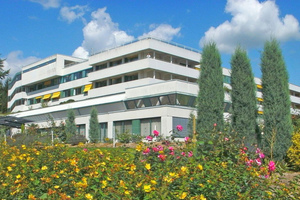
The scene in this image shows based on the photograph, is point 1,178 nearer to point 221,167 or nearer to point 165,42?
point 221,167

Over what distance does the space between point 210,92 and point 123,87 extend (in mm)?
22857

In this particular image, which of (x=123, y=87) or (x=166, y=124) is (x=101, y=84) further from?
(x=166, y=124)

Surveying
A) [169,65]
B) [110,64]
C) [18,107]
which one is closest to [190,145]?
[169,65]

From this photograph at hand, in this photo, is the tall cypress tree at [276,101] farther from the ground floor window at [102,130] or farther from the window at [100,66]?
the window at [100,66]

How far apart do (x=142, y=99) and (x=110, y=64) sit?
13243 millimetres

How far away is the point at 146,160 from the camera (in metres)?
5.70

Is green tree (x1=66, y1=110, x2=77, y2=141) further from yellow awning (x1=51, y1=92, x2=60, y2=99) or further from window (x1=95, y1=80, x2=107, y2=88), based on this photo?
yellow awning (x1=51, y1=92, x2=60, y2=99)

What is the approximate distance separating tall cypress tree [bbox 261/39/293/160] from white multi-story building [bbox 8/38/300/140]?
207cm

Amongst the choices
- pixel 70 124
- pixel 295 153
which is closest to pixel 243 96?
pixel 295 153

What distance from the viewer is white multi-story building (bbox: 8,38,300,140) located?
1158 inches

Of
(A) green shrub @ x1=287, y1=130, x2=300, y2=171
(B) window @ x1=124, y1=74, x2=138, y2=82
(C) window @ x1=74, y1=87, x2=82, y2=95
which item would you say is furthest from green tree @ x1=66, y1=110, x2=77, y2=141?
(A) green shrub @ x1=287, y1=130, x2=300, y2=171

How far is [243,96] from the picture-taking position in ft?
52.5

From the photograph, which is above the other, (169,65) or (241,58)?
(169,65)

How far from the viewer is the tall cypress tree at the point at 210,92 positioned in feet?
58.8
